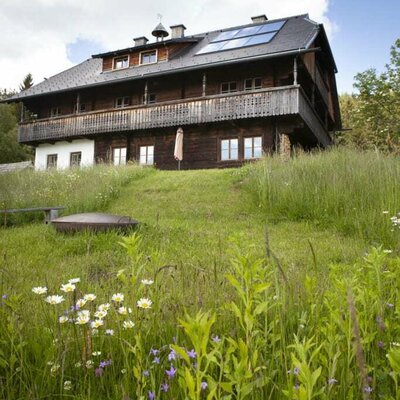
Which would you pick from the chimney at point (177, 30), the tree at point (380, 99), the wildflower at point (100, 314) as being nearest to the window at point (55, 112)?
the chimney at point (177, 30)

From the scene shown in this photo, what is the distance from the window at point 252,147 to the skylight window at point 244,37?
4763mm

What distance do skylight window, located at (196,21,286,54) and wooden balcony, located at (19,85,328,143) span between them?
381 cm

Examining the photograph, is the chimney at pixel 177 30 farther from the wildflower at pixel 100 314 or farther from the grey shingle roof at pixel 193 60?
the wildflower at pixel 100 314

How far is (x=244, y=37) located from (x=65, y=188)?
13.9 metres

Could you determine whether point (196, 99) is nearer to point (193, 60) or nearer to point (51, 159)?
point (193, 60)

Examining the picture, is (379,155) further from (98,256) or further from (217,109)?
(217,109)

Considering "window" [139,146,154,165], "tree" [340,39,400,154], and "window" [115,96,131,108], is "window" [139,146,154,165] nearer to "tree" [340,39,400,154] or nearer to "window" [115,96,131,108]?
"window" [115,96,131,108]

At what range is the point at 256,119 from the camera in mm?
19094

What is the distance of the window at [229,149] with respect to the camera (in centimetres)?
1983

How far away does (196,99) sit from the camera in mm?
19281

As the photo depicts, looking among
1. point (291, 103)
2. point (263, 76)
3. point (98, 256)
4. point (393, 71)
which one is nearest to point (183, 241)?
point (98, 256)

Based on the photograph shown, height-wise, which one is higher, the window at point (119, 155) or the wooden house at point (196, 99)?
the wooden house at point (196, 99)

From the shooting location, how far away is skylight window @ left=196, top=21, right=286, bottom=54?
67.6ft

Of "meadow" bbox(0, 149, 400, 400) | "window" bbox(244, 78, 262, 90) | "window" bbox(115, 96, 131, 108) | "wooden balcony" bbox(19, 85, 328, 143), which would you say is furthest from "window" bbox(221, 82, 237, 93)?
"meadow" bbox(0, 149, 400, 400)
